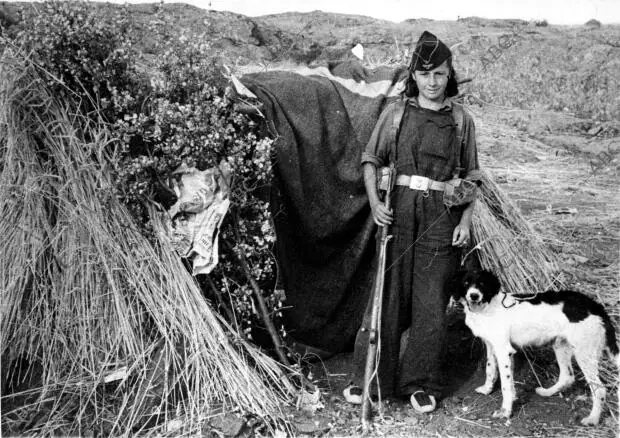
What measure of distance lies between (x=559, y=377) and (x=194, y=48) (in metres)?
2.87

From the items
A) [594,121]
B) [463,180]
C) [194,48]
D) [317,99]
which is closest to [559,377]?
[463,180]

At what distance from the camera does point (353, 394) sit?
4.05 meters

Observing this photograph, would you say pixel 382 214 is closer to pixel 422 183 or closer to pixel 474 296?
pixel 422 183

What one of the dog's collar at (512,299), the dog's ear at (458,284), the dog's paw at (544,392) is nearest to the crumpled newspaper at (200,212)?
the dog's ear at (458,284)

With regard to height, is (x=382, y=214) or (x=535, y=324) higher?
(x=382, y=214)

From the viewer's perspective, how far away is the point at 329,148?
4414 millimetres

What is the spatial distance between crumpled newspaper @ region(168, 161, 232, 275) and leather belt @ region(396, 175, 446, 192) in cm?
100

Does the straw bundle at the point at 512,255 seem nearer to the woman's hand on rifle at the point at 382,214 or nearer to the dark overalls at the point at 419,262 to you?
the dark overalls at the point at 419,262

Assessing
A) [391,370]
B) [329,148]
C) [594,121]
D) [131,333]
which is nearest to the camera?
[131,333]

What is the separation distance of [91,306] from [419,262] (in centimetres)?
184

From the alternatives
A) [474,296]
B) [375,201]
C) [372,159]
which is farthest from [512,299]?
[372,159]

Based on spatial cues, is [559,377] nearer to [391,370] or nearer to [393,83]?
[391,370]

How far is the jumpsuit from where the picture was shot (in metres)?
3.88

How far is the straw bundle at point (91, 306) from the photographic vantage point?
3.67 metres
